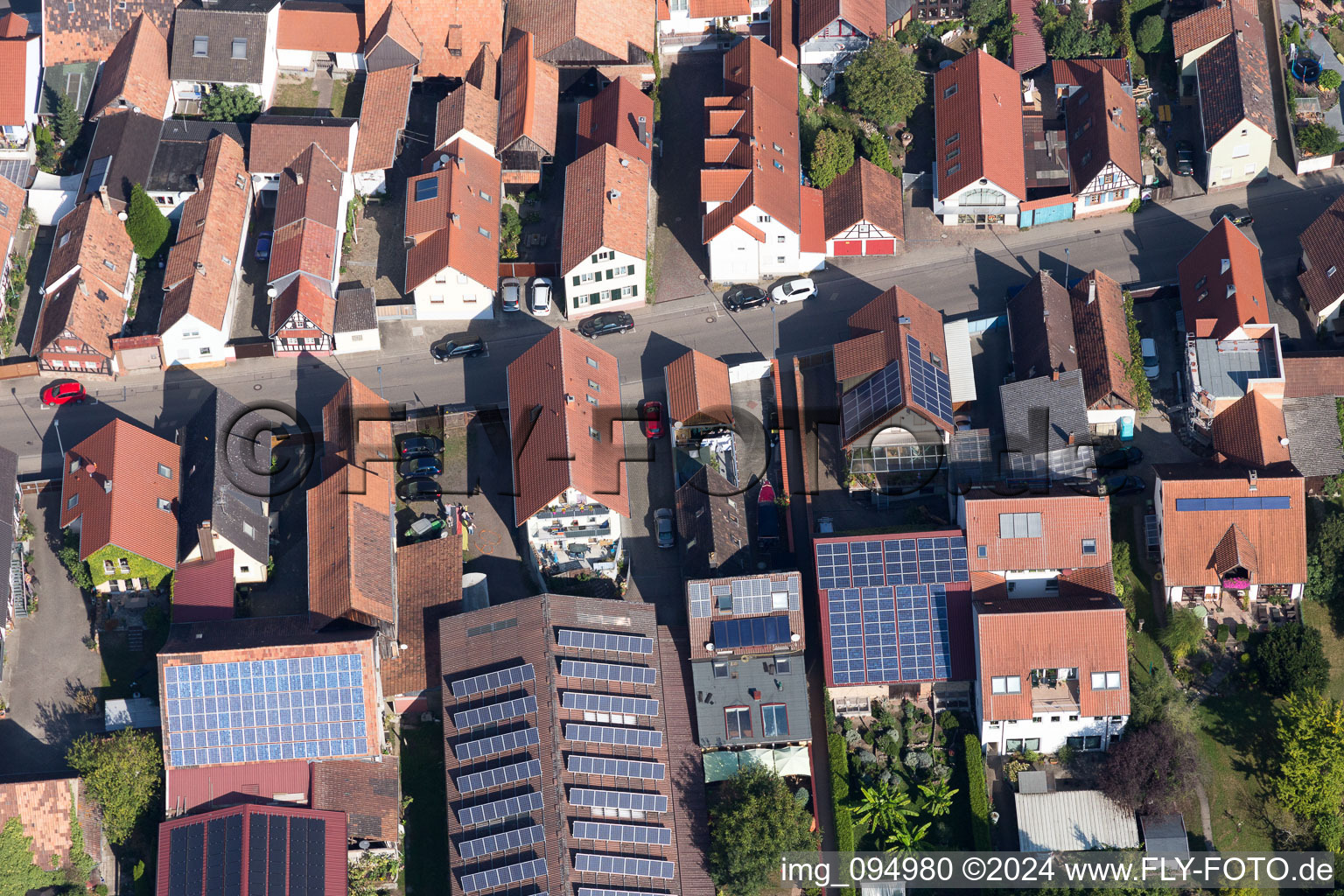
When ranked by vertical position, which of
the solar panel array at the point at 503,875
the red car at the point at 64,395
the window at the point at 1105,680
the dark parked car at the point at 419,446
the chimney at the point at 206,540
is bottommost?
the solar panel array at the point at 503,875

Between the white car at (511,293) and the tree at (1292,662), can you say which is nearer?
the tree at (1292,662)

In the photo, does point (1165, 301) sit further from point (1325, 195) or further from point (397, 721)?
point (397, 721)

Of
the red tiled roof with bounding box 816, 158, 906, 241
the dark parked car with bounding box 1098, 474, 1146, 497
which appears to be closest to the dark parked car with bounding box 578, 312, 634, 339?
the red tiled roof with bounding box 816, 158, 906, 241

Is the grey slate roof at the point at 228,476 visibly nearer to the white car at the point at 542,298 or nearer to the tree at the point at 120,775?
the tree at the point at 120,775

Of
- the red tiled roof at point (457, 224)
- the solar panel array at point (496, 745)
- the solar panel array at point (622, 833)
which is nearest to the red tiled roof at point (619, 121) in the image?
the red tiled roof at point (457, 224)

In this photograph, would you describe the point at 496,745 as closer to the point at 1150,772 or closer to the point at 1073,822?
the point at 1073,822

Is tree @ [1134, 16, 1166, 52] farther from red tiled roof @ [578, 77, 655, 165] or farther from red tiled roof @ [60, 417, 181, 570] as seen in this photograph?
red tiled roof @ [60, 417, 181, 570]
